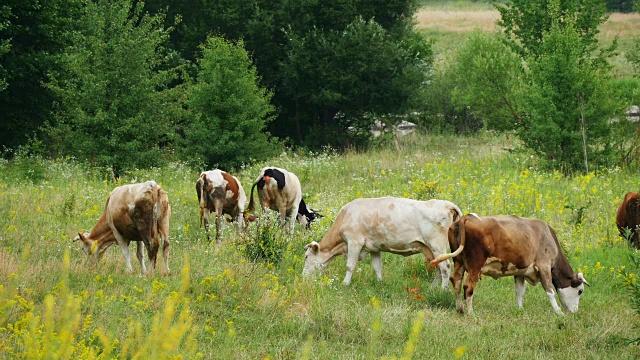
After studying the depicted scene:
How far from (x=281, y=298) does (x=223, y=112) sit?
61.6 ft

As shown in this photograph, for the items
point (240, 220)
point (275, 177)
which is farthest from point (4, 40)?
point (240, 220)

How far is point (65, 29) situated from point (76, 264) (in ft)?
69.2

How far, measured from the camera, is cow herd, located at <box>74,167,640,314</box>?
37.0 feet

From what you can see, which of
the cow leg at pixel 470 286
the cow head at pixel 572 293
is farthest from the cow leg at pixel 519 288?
the cow leg at pixel 470 286

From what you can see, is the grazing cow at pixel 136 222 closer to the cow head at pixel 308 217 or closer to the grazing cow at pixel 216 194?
the grazing cow at pixel 216 194

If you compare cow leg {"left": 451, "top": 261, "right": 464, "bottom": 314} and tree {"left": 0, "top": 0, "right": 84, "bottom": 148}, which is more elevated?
tree {"left": 0, "top": 0, "right": 84, "bottom": 148}

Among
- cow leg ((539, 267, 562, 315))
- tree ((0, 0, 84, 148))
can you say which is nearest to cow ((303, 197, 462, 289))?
cow leg ((539, 267, 562, 315))

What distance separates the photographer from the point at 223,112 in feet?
93.8

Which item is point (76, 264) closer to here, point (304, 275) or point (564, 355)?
point (304, 275)

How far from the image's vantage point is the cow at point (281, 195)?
674 inches

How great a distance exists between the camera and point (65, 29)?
99.1ft

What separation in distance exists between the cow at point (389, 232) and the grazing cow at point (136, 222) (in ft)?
7.42

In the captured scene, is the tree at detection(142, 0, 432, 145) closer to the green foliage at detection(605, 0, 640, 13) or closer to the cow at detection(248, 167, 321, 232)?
the cow at detection(248, 167, 321, 232)

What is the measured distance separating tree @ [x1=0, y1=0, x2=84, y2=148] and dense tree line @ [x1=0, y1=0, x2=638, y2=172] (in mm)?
53
